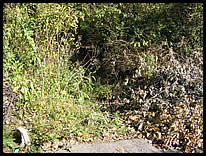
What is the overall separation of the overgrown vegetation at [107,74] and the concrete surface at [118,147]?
0.17 metres

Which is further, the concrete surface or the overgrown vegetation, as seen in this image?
the overgrown vegetation

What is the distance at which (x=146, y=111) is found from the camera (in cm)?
465

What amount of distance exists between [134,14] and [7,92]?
337cm

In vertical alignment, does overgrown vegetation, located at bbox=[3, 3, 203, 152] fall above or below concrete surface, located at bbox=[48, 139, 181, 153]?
above

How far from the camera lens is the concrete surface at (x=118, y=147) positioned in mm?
3639

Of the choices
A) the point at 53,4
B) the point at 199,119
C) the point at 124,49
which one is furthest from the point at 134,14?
the point at 199,119

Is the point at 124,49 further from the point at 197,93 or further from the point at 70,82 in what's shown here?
the point at 197,93


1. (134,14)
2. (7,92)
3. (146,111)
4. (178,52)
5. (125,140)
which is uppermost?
(134,14)

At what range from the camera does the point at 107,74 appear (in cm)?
585

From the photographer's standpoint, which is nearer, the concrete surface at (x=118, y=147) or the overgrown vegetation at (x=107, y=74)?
the concrete surface at (x=118, y=147)

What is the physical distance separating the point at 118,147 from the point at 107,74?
239 cm

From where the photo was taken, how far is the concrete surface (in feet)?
11.9

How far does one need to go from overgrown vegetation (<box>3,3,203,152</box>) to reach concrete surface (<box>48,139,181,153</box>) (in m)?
0.17

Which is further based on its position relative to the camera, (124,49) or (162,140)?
(124,49)
